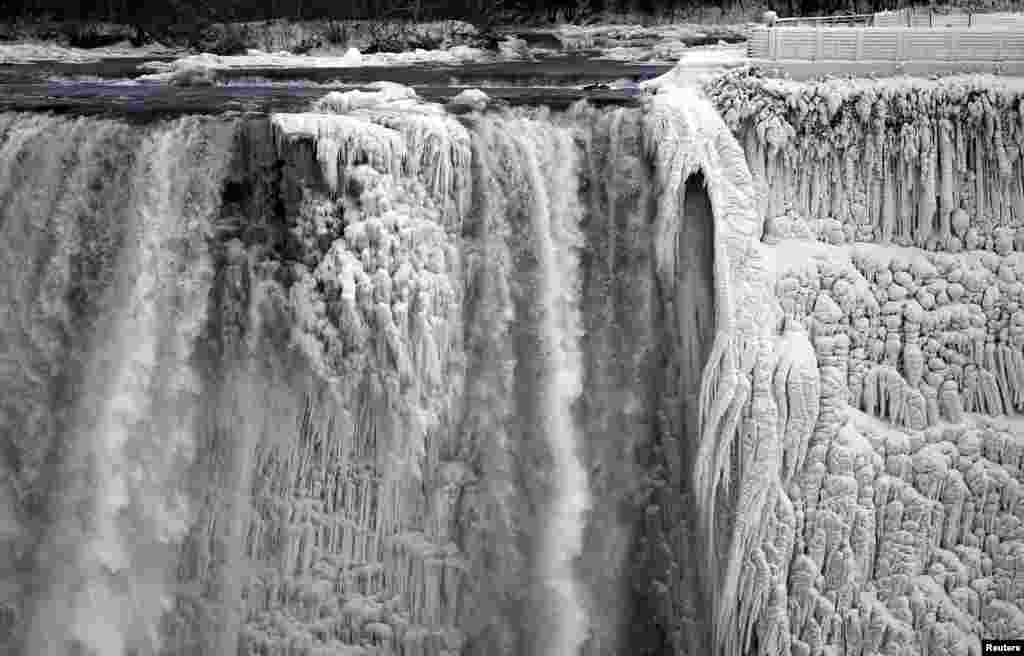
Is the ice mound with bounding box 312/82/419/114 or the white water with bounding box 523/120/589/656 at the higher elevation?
the ice mound with bounding box 312/82/419/114

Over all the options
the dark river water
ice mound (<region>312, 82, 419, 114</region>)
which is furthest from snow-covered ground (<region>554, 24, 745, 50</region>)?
ice mound (<region>312, 82, 419, 114</region>)

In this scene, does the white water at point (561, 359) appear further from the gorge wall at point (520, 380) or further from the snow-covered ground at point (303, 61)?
the snow-covered ground at point (303, 61)

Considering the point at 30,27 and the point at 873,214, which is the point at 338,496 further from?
the point at 30,27

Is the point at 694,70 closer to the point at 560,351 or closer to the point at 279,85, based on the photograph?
the point at 560,351

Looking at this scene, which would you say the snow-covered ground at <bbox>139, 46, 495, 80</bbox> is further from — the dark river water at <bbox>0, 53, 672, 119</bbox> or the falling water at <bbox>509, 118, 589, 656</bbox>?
the falling water at <bbox>509, 118, 589, 656</bbox>

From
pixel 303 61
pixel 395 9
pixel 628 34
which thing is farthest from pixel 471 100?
pixel 395 9

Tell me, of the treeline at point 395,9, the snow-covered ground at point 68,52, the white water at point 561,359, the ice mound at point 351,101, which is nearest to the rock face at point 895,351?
the white water at point 561,359
